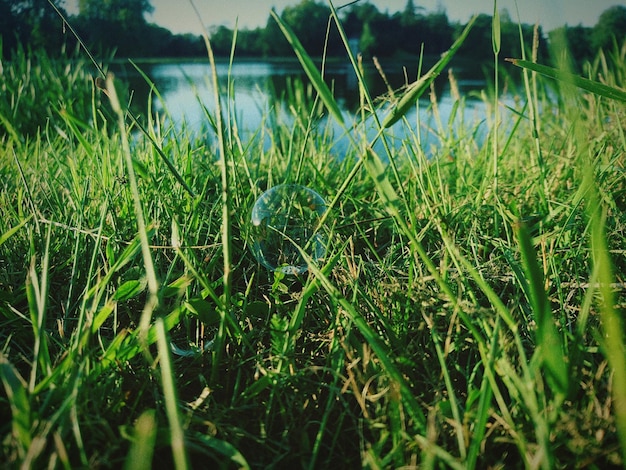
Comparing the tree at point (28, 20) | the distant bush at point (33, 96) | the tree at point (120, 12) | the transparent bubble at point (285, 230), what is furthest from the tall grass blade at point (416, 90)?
the tree at point (28, 20)

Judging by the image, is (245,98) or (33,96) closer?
(33,96)

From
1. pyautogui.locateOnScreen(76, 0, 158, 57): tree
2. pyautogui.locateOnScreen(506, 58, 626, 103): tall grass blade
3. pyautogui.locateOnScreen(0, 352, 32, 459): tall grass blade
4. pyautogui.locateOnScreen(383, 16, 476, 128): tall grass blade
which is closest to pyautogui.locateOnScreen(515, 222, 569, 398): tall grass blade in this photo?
pyautogui.locateOnScreen(383, 16, 476, 128): tall grass blade

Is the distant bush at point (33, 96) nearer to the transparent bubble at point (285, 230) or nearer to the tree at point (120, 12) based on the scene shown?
the tree at point (120, 12)

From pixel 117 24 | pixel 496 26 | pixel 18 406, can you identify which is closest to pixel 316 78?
pixel 496 26

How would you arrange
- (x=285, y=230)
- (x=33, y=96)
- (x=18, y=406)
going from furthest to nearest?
(x=33, y=96) → (x=285, y=230) → (x=18, y=406)

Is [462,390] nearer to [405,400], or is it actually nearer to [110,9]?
[405,400]

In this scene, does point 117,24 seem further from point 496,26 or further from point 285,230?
point 496,26

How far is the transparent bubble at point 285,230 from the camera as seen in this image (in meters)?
0.79

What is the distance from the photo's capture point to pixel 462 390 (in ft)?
1.97

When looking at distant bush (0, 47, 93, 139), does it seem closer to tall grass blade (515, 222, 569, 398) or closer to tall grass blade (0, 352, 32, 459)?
tall grass blade (0, 352, 32, 459)

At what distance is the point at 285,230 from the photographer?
2.66ft

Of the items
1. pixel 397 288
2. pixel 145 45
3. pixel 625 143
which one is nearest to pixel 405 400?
pixel 397 288

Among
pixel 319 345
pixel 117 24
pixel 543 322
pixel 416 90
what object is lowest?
pixel 319 345

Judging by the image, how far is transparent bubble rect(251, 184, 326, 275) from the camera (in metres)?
0.79
